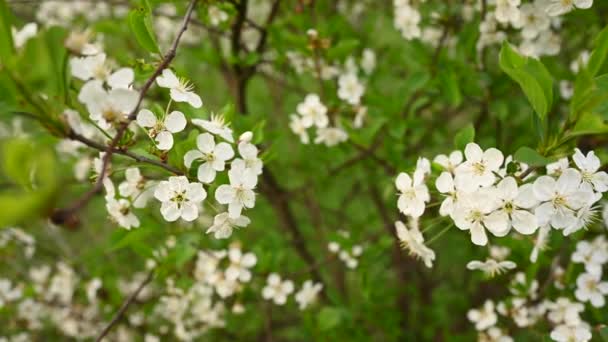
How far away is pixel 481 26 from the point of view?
6.09 feet

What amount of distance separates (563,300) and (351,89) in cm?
110

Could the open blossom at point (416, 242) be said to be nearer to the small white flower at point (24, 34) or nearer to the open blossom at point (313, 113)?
the open blossom at point (313, 113)

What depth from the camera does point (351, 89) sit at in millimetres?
2059

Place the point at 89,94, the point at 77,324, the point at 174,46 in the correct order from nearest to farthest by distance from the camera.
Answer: the point at 89,94
the point at 174,46
the point at 77,324

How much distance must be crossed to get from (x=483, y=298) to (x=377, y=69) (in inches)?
65.2

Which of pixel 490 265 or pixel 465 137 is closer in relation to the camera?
pixel 465 137

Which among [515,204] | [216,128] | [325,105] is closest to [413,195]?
[515,204]

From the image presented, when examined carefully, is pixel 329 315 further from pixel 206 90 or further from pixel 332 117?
pixel 206 90

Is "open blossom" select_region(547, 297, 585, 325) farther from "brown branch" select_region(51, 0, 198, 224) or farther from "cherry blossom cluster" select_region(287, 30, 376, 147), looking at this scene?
"brown branch" select_region(51, 0, 198, 224)

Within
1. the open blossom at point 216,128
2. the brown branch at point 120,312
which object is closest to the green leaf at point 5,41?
the open blossom at point 216,128

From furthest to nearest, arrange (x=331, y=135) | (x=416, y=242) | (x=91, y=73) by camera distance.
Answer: (x=331, y=135) < (x=416, y=242) < (x=91, y=73)

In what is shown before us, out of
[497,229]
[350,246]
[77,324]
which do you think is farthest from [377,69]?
[77,324]

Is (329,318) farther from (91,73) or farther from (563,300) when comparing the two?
(91,73)

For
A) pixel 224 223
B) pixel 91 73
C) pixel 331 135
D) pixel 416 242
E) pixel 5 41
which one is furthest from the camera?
pixel 331 135
